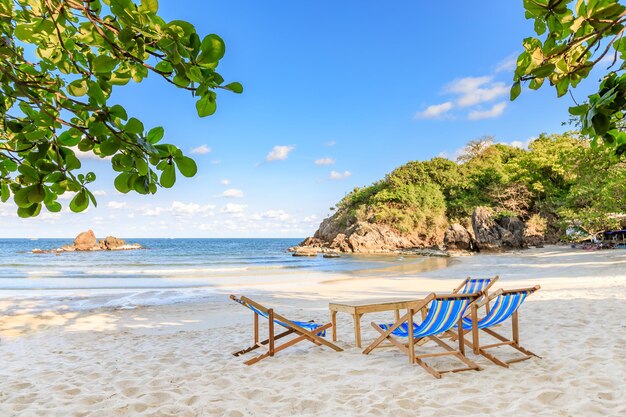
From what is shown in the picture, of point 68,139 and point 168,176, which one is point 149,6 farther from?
point 68,139

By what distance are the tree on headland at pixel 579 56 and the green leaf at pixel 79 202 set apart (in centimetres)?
135

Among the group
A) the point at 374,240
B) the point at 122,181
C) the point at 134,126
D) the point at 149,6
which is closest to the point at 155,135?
the point at 134,126

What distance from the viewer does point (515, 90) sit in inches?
55.1

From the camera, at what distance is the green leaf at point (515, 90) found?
1392 mm

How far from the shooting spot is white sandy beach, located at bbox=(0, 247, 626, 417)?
3.32m

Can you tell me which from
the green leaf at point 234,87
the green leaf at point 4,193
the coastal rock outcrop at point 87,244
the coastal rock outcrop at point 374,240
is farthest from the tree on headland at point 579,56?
the coastal rock outcrop at point 87,244

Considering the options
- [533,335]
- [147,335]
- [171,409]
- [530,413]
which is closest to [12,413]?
[171,409]

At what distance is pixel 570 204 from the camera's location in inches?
893

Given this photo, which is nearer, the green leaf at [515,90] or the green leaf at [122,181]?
the green leaf at [122,181]

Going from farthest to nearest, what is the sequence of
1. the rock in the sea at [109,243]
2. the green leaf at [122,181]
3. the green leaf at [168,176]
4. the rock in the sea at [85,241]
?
the rock in the sea at [109,243], the rock in the sea at [85,241], the green leaf at [122,181], the green leaf at [168,176]

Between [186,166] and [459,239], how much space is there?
1372 inches

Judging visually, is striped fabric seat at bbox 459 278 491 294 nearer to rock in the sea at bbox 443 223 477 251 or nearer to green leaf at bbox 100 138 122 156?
green leaf at bbox 100 138 122 156

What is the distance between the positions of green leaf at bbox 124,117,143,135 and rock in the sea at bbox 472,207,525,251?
32976 millimetres

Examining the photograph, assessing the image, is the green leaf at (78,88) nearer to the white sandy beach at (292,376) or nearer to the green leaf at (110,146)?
the green leaf at (110,146)
